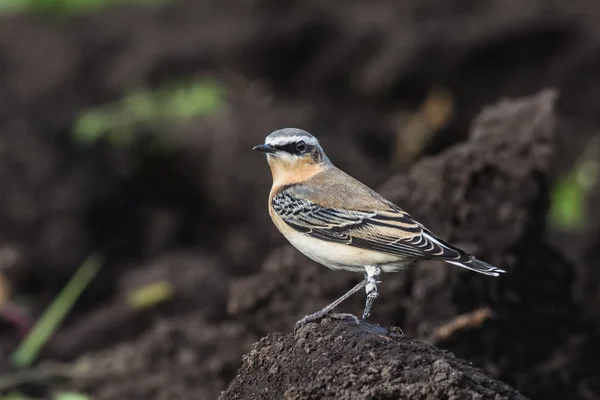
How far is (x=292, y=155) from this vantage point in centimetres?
652

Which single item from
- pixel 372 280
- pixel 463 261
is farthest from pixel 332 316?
pixel 463 261

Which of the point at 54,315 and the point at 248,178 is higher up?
the point at 248,178

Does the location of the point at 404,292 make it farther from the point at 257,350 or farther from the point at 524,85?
the point at 524,85

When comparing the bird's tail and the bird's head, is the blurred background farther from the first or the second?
the bird's tail

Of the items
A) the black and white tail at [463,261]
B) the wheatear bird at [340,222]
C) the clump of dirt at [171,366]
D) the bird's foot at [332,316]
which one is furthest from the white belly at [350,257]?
the clump of dirt at [171,366]

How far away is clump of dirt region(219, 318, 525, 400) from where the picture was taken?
14.0ft

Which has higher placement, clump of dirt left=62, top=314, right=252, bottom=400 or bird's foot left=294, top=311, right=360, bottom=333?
bird's foot left=294, top=311, right=360, bottom=333

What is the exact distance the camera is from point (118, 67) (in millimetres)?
14031

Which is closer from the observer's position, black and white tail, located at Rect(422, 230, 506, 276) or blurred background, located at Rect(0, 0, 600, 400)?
black and white tail, located at Rect(422, 230, 506, 276)

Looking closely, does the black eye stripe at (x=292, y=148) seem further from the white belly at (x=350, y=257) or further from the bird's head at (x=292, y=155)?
the white belly at (x=350, y=257)

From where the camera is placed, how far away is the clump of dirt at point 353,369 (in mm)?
4266

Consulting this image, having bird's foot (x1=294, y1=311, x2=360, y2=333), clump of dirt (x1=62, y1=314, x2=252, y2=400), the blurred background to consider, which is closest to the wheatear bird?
bird's foot (x1=294, y1=311, x2=360, y2=333)

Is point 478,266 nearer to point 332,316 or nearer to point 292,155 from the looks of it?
point 332,316

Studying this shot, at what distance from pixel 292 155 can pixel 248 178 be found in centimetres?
477
